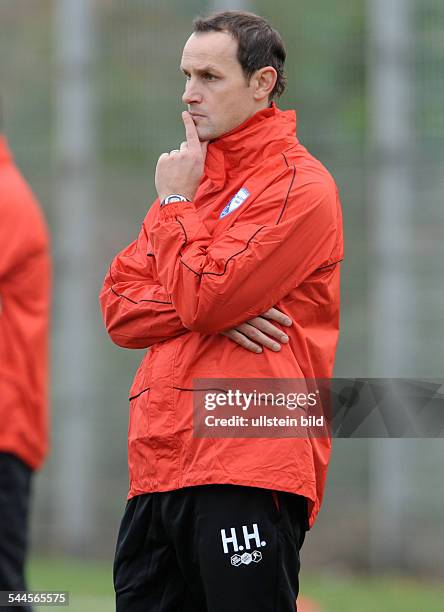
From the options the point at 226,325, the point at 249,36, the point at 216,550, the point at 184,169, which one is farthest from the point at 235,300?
the point at 249,36

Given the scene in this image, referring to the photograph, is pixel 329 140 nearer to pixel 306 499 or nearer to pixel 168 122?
pixel 168 122

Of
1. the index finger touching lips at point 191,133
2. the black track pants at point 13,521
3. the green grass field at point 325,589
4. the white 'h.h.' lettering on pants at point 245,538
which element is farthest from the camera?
the green grass field at point 325,589

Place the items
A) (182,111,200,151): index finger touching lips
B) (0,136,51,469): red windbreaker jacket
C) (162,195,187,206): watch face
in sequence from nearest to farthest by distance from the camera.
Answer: (162,195,187,206): watch face → (182,111,200,151): index finger touching lips → (0,136,51,469): red windbreaker jacket

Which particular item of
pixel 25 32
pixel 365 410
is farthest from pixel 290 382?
pixel 25 32

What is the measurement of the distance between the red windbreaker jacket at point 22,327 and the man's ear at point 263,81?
1.69 meters

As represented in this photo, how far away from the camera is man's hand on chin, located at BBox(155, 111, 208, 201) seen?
360 cm

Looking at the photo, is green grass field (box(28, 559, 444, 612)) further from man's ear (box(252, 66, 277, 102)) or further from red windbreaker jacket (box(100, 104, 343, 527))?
man's ear (box(252, 66, 277, 102))

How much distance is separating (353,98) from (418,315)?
66.9 inches

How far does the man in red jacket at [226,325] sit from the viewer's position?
3.41 meters

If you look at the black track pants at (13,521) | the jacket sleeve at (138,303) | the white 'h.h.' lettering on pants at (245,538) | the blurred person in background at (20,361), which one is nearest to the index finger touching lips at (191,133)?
the jacket sleeve at (138,303)

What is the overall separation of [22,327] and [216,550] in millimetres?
1923

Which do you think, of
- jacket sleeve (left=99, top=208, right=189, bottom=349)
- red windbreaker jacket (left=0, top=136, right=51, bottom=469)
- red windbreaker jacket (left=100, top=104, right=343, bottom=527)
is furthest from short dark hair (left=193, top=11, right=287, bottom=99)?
red windbreaker jacket (left=0, top=136, right=51, bottom=469)

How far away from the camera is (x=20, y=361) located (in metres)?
5.07

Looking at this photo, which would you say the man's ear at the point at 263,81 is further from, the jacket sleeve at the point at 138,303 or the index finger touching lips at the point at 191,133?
the jacket sleeve at the point at 138,303
